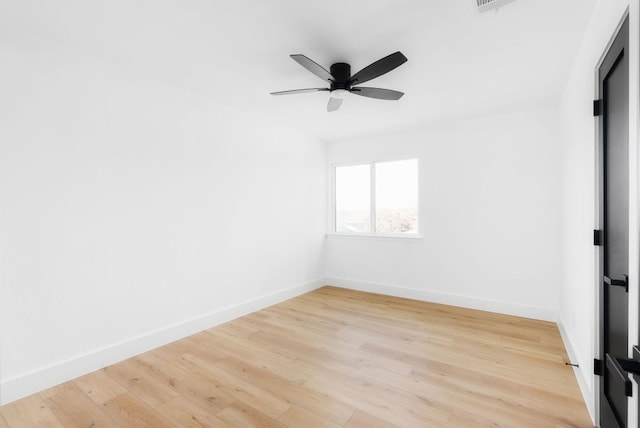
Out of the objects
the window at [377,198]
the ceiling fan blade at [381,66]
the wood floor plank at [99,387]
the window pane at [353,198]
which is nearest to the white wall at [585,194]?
the ceiling fan blade at [381,66]

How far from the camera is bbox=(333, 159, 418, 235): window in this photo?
15.2 ft

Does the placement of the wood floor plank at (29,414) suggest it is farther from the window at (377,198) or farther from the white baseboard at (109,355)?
the window at (377,198)

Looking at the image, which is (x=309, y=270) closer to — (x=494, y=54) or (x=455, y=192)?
(x=455, y=192)

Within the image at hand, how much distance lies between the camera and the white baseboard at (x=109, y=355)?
7.00ft

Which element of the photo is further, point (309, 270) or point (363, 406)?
point (309, 270)

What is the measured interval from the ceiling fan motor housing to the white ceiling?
64 mm

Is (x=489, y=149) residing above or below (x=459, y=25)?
below

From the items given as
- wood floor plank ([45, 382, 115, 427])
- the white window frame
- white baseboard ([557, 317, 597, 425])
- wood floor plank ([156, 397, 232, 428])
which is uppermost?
the white window frame

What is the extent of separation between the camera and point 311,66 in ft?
7.32

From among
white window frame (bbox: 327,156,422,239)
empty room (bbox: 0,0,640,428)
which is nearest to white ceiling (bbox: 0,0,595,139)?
empty room (bbox: 0,0,640,428)

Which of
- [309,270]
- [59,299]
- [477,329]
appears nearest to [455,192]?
[477,329]

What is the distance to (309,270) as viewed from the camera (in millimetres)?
5020

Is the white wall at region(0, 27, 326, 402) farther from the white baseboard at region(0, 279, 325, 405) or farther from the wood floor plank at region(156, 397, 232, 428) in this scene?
the wood floor plank at region(156, 397, 232, 428)

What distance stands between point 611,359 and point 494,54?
7.44 feet
